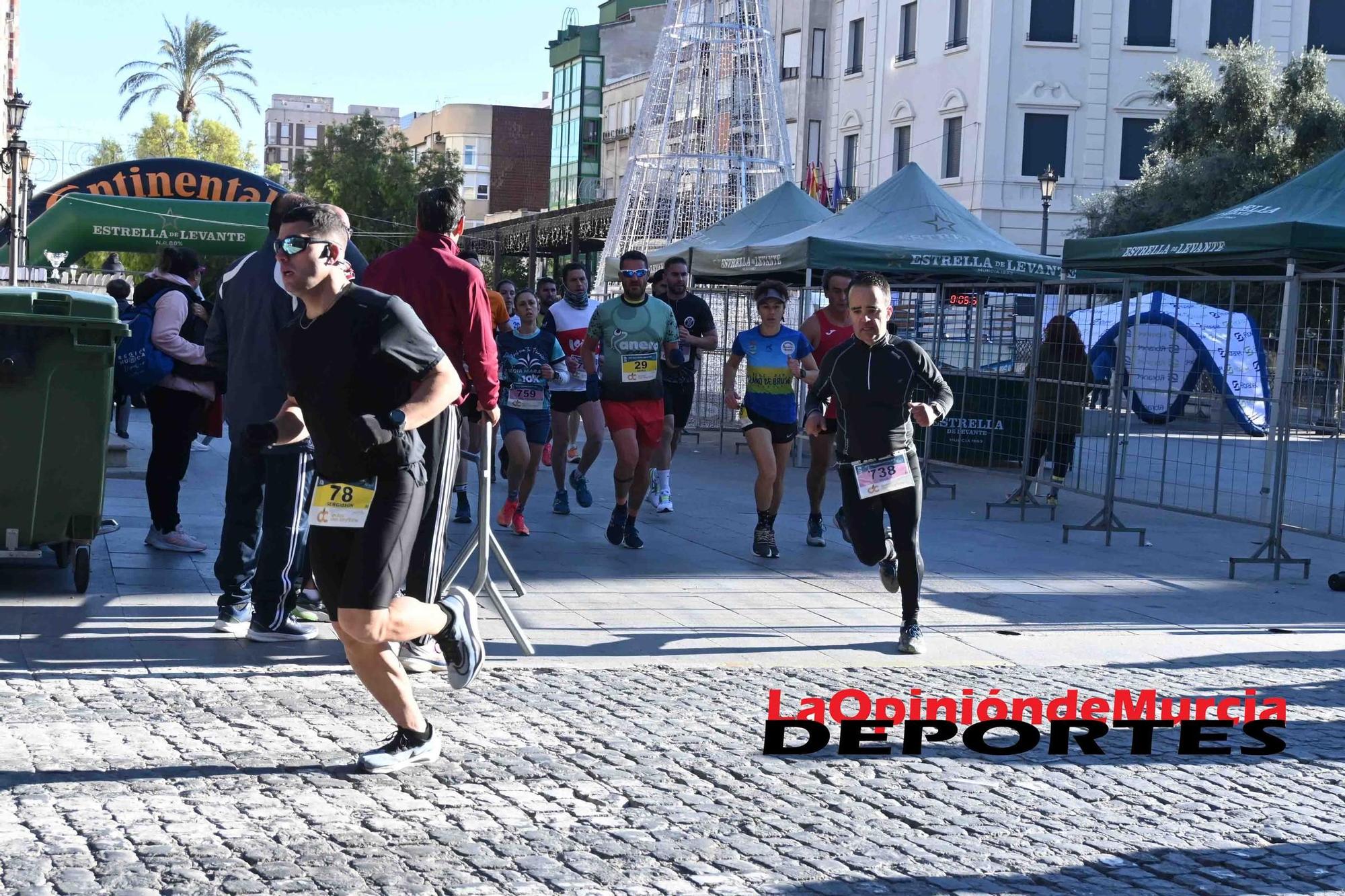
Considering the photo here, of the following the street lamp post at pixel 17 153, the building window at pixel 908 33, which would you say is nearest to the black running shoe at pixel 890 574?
the street lamp post at pixel 17 153

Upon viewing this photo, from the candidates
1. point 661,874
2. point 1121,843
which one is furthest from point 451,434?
point 1121,843

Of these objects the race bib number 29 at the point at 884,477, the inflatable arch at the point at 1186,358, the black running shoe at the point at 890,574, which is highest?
the inflatable arch at the point at 1186,358

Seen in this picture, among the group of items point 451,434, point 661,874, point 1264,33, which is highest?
point 1264,33

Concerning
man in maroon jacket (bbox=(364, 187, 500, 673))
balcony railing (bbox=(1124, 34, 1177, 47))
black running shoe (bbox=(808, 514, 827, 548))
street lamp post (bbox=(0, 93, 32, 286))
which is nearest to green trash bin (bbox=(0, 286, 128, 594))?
man in maroon jacket (bbox=(364, 187, 500, 673))

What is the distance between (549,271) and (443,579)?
214ft

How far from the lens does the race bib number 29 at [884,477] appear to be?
771 cm

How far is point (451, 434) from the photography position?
5477 mm

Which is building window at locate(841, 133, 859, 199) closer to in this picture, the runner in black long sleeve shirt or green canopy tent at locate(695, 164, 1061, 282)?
green canopy tent at locate(695, 164, 1061, 282)

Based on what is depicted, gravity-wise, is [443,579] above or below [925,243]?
below

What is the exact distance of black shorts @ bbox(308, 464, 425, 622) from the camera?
16.3 feet

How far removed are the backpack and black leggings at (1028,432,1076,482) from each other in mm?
7134

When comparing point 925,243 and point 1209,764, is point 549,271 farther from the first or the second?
point 1209,764

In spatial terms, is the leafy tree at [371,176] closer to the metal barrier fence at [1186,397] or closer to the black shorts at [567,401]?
the metal barrier fence at [1186,397]

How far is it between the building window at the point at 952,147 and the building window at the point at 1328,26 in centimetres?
882
